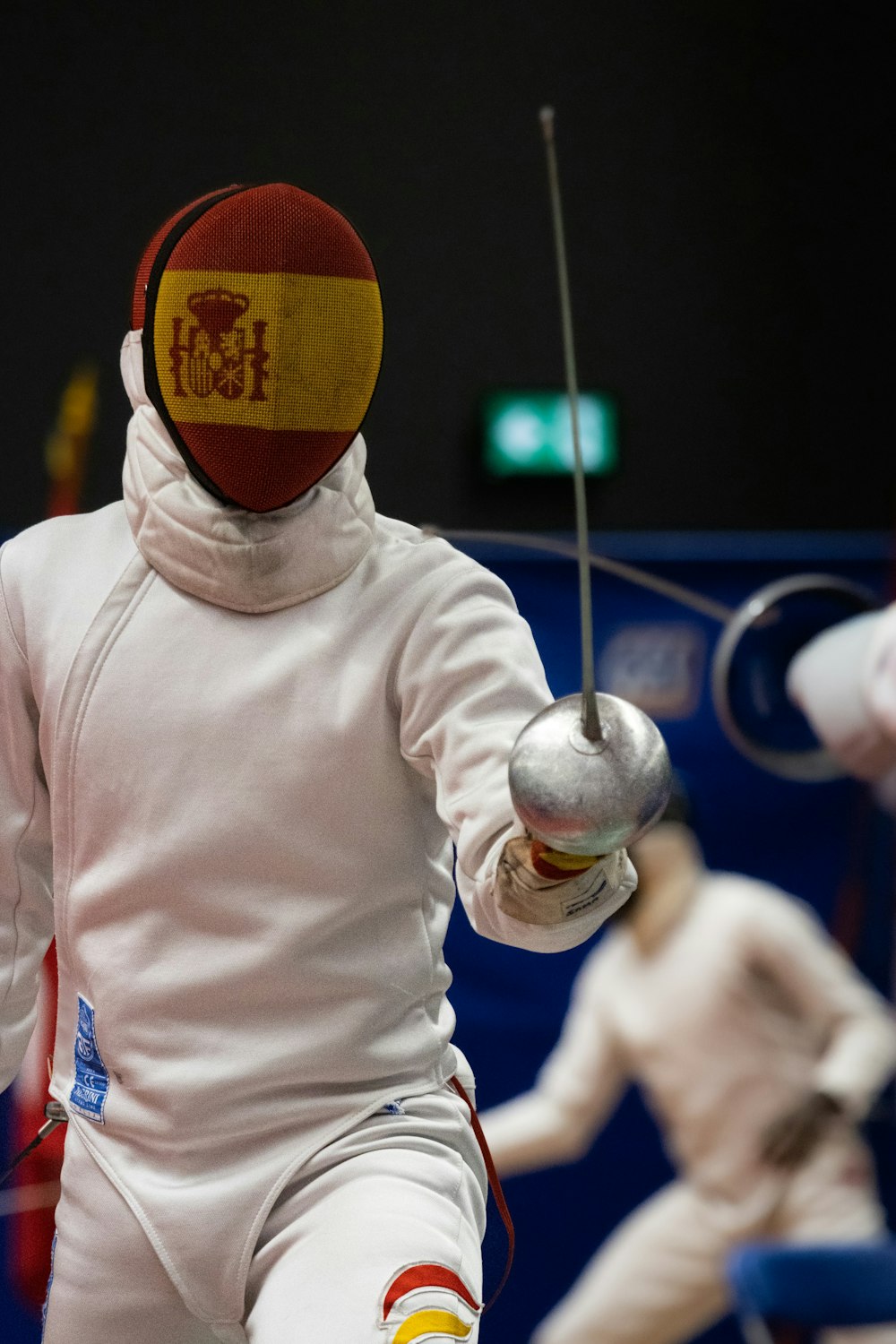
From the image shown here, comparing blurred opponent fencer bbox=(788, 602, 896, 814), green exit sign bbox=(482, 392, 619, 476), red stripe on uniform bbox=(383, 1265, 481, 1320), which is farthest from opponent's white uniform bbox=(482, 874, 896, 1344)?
red stripe on uniform bbox=(383, 1265, 481, 1320)

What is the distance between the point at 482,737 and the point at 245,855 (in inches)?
9.3

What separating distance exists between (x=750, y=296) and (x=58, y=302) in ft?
5.97

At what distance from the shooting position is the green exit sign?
453 cm

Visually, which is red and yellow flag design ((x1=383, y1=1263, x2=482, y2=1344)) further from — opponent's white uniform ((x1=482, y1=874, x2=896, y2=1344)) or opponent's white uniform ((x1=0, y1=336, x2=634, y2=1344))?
opponent's white uniform ((x1=482, y1=874, x2=896, y2=1344))

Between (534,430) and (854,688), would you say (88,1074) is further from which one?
(534,430)

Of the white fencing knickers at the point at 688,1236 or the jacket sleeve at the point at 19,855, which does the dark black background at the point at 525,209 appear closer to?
the white fencing knickers at the point at 688,1236

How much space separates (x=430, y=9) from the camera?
4.43m

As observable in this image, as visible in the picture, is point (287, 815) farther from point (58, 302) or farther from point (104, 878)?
point (58, 302)

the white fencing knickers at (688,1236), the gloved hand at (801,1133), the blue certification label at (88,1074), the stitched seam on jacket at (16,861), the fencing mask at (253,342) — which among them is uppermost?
the fencing mask at (253,342)

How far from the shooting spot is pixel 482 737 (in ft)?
4.59

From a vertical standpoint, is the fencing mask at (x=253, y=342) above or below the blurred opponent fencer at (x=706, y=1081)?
above

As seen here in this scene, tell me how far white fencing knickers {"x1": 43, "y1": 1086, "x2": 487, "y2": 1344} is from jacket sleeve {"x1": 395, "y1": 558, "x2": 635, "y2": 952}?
21cm

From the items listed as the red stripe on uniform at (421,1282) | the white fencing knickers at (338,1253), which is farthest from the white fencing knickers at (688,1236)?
the red stripe on uniform at (421,1282)

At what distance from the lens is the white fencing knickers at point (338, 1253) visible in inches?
53.2
